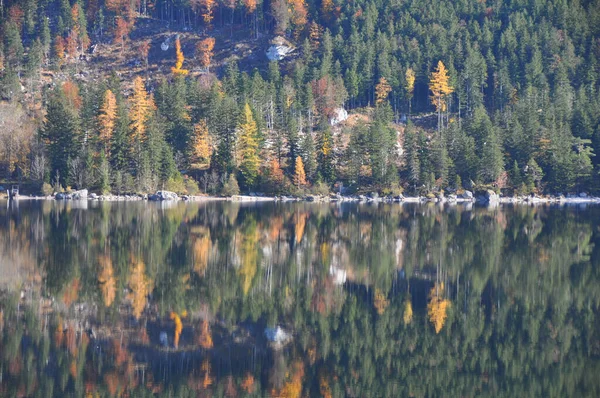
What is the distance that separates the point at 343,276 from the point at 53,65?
13216cm

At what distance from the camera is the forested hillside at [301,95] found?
10025 cm

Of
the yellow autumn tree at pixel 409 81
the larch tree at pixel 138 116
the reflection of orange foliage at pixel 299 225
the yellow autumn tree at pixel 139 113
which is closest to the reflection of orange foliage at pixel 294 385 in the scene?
the reflection of orange foliage at pixel 299 225

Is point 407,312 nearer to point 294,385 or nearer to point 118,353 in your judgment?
point 294,385

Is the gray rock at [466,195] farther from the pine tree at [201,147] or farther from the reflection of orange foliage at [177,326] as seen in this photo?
the reflection of orange foliage at [177,326]

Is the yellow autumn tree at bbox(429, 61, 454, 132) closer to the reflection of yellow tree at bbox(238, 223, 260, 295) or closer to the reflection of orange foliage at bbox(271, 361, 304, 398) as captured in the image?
the reflection of yellow tree at bbox(238, 223, 260, 295)

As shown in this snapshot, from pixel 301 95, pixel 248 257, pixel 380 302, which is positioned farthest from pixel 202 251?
pixel 301 95

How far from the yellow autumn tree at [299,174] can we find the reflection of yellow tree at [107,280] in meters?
68.3

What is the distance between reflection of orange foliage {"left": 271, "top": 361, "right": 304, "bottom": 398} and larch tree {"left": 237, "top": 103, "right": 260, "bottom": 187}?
82.8m

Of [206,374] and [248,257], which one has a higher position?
[248,257]

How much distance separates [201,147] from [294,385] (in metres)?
89.1

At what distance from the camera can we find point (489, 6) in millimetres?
164875

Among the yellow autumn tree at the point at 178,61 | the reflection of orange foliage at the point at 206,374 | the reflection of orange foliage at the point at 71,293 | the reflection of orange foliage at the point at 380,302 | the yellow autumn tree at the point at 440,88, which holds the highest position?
the yellow autumn tree at the point at 178,61

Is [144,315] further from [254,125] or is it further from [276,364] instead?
[254,125]

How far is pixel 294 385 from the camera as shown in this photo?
58.2 feet
